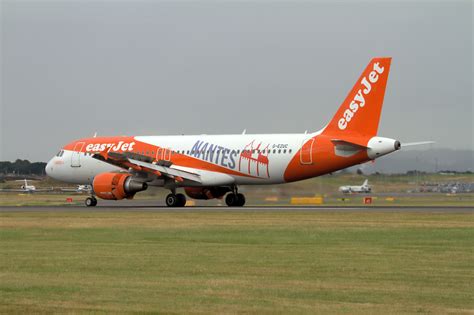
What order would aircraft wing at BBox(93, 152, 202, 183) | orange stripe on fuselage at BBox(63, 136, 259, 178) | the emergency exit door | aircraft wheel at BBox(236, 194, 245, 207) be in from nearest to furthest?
the emergency exit door → aircraft wing at BBox(93, 152, 202, 183) → orange stripe on fuselage at BBox(63, 136, 259, 178) → aircraft wheel at BBox(236, 194, 245, 207)

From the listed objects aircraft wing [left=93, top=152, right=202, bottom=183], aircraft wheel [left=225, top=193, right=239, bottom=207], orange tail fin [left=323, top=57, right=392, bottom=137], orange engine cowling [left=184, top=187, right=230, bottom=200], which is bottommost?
aircraft wheel [left=225, top=193, right=239, bottom=207]

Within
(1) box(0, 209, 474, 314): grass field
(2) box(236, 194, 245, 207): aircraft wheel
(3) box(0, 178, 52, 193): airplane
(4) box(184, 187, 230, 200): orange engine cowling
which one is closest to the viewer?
(1) box(0, 209, 474, 314): grass field

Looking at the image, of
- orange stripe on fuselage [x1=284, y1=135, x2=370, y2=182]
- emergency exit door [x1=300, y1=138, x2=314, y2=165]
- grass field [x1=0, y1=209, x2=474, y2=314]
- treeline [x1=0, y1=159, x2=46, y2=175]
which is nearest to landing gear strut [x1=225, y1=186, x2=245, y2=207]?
orange stripe on fuselage [x1=284, y1=135, x2=370, y2=182]

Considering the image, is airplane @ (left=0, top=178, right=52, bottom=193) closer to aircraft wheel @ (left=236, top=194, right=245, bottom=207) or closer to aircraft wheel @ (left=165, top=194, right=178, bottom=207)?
aircraft wheel @ (left=165, top=194, right=178, bottom=207)

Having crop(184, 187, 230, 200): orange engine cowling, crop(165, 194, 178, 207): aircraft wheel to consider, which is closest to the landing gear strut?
crop(184, 187, 230, 200): orange engine cowling

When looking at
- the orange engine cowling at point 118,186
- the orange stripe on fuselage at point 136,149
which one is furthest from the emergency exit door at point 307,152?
the orange engine cowling at point 118,186

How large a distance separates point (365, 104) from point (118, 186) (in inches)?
563

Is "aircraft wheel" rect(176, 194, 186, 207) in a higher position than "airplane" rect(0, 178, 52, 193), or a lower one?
lower

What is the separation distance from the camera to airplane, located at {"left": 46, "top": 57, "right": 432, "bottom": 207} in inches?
1762

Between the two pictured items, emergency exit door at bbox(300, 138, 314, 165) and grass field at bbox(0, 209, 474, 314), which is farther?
emergency exit door at bbox(300, 138, 314, 165)

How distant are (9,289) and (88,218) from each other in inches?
850

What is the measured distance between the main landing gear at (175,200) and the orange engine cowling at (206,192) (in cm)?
167

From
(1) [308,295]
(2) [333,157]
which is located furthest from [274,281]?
(2) [333,157]

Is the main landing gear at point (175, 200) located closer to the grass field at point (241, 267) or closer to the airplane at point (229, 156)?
the airplane at point (229, 156)
